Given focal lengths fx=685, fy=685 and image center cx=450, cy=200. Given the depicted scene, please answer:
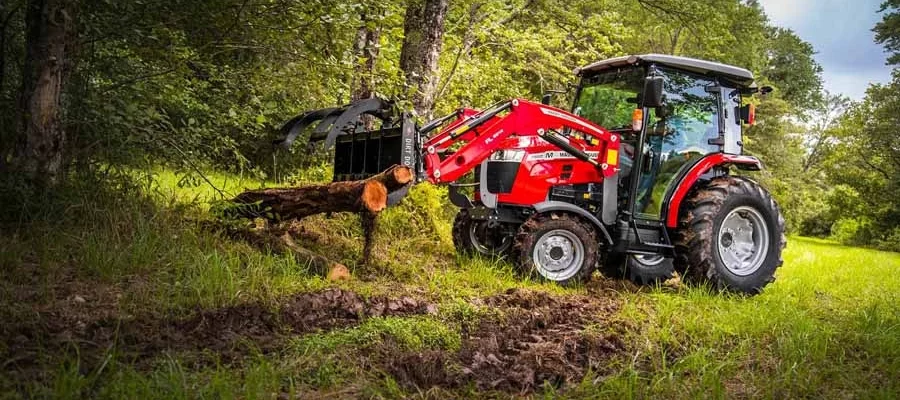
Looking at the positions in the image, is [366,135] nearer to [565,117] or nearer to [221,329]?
[565,117]

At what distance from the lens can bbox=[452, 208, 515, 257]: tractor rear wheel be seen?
6.98 metres

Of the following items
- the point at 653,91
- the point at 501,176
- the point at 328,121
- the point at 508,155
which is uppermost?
the point at 653,91

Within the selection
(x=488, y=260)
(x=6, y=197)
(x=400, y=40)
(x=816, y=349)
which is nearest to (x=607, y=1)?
(x=400, y=40)

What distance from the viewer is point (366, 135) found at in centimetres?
612

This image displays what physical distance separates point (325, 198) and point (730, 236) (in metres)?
4.17

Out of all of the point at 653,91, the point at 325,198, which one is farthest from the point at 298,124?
the point at 653,91

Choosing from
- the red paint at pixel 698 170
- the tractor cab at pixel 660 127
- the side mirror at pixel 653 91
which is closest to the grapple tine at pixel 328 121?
the side mirror at pixel 653 91

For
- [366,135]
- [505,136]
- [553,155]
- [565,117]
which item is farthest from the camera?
[553,155]

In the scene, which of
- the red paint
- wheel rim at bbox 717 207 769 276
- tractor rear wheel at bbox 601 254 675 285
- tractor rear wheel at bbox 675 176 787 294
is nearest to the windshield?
the red paint

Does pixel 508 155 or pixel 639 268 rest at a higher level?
pixel 508 155

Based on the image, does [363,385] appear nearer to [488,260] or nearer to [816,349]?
[816,349]

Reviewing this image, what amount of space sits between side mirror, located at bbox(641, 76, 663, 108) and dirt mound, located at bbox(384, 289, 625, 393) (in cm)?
199

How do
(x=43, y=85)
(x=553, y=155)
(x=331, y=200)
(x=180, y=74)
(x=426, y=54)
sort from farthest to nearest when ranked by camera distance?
(x=426, y=54) → (x=553, y=155) → (x=180, y=74) → (x=331, y=200) → (x=43, y=85)

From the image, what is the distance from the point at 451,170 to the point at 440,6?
249cm
